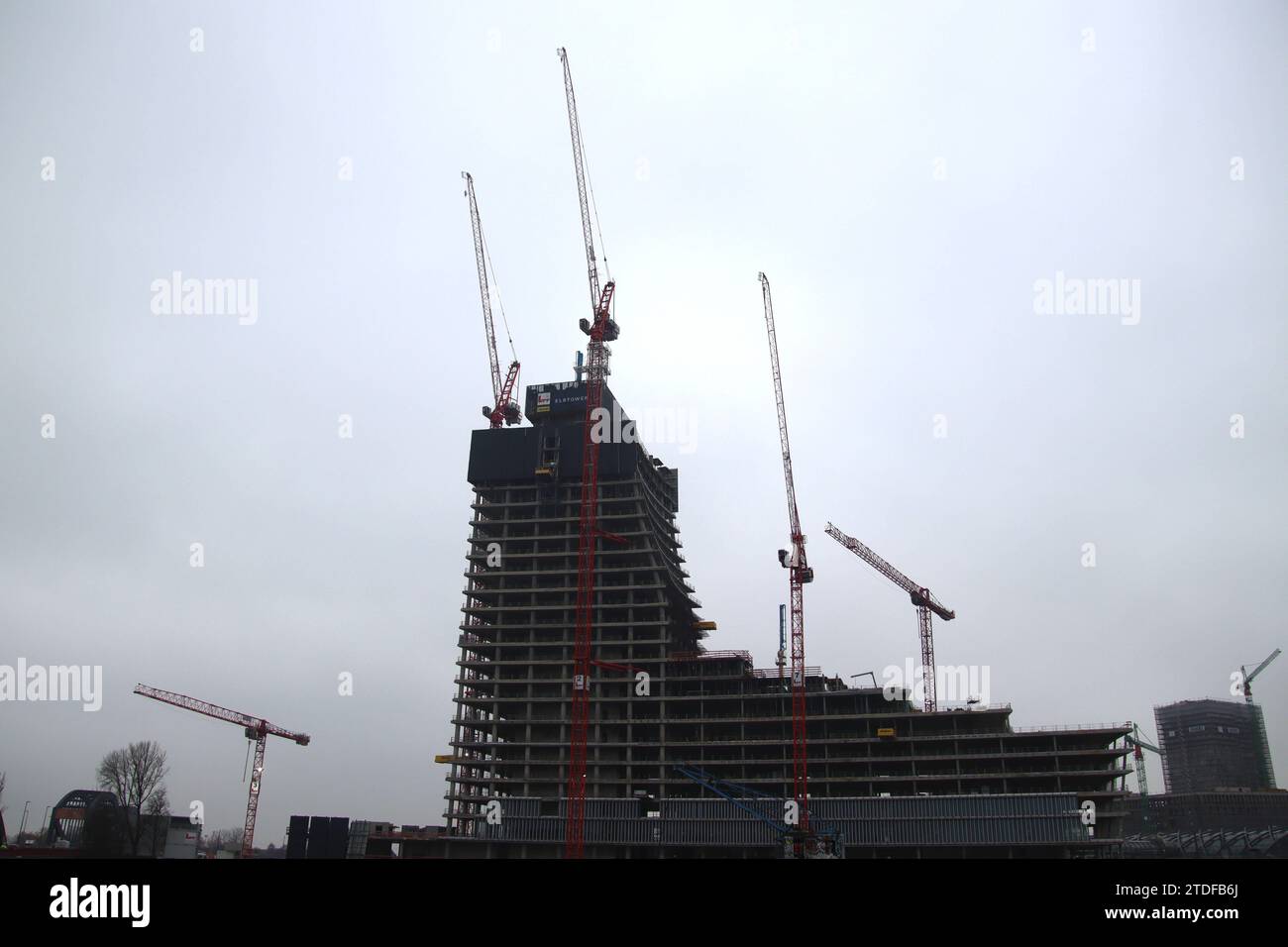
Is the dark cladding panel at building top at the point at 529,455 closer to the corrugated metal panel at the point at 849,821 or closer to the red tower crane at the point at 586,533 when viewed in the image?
the red tower crane at the point at 586,533

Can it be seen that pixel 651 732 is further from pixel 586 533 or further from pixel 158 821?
pixel 158 821

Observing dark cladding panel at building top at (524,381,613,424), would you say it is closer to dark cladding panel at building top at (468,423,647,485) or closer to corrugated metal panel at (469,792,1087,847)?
dark cladding panel at building top at (468,423,647,485)

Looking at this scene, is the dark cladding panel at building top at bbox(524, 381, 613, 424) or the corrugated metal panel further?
the dark cladding panel at building top at bbox(524, 381, 613, 424)

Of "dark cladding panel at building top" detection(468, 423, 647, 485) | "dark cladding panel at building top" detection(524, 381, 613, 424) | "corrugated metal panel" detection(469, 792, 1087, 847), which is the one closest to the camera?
"corrugated metal panel" detection(469, 792, 1087, 847)

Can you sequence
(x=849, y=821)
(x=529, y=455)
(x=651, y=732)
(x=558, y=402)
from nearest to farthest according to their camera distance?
1. (x=849, y=821)
2. (x=651, y=732)
3. (x=529, y=455)
4. (x=558, y=402)

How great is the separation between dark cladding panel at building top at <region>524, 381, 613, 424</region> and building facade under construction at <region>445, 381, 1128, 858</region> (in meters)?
0.49

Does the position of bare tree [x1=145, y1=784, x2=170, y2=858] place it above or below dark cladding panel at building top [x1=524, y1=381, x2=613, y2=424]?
below

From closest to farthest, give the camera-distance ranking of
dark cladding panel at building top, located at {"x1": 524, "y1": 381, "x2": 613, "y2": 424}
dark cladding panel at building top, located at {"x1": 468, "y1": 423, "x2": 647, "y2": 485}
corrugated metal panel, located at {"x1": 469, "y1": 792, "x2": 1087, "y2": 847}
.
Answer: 1. corrugated metal panel, located at {"x1": 469, "y1": 792, "x2": 1087, "y2": 847}
2. dark cladding panel at building top, located at {"x1": 468, "y1": 423, "x2": 647, "y2": 485}
3. dark cladding panel at building top, located at {"x1": 524, "y1": 381, "x2": 613, "y2": 424}

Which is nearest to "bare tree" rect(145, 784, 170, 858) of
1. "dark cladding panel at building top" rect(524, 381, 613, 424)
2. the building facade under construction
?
the building facade under construction

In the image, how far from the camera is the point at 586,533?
161 m

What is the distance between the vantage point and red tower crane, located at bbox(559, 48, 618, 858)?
147 metres

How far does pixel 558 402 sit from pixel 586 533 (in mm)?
37145

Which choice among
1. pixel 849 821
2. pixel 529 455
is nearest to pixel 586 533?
pixel 529 455
